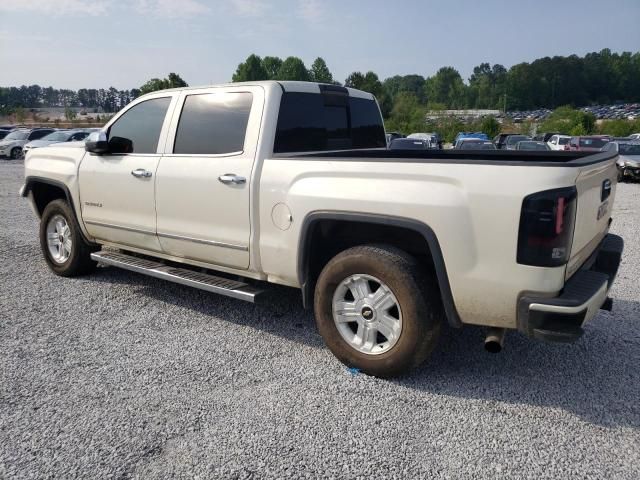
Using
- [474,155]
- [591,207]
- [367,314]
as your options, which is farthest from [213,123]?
[591,207]

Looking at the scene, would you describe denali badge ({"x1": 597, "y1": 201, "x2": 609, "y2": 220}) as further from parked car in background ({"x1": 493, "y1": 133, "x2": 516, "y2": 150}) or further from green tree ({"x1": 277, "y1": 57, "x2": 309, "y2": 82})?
green tree ({"x1": 277, "y1": 57, "x2": 309, "y2": 82})

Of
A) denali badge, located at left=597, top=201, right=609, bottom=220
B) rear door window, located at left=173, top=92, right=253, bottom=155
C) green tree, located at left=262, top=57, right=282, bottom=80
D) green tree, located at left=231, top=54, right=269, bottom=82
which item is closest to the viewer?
denali badge, located at left=597, top=201, right=609, bottom=220

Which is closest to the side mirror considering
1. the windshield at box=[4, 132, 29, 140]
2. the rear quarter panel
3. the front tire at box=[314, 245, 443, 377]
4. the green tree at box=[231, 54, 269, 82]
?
the rear quarter panel

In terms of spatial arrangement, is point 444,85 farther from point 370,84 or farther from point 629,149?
point 629,149

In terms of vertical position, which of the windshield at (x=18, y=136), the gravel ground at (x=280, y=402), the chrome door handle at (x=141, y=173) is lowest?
the gravel ground at (x=280, y=402)

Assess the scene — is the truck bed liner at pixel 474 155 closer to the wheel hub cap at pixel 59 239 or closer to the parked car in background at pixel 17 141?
the wheel hub cap at pixel 59 239

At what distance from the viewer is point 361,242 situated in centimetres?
381

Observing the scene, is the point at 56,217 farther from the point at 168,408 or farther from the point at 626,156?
the point at 626,156

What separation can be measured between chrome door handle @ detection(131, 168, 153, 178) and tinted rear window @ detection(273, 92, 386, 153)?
51.6 inches

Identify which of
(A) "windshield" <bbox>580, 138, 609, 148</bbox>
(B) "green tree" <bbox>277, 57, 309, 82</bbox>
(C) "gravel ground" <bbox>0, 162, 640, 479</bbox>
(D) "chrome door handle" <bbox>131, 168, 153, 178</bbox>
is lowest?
(C) "gravel ground" <bbox>0, 162, 640, 479</bbox>

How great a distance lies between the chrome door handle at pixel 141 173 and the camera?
4547mm

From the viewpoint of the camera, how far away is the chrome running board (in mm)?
3969

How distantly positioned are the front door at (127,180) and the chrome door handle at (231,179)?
2.83 ft

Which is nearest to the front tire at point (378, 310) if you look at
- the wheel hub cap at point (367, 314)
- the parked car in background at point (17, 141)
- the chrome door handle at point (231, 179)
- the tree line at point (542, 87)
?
the wheel hub cap at point (367, 314)
